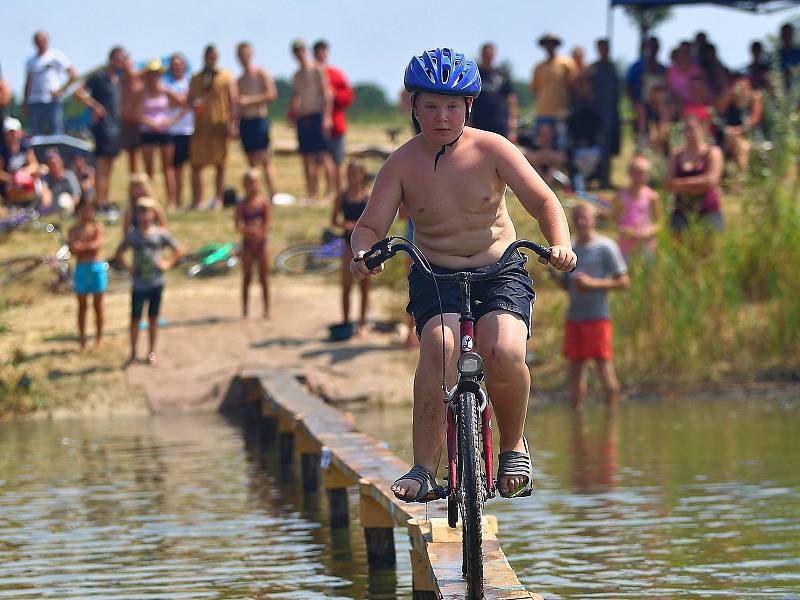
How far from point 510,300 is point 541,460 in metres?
6.38

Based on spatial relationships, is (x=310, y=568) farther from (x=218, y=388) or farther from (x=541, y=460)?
(x=218, y=388)

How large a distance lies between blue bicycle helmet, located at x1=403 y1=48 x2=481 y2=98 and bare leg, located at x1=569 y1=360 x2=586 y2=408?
9.22 metres

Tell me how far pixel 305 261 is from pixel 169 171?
3.50 m

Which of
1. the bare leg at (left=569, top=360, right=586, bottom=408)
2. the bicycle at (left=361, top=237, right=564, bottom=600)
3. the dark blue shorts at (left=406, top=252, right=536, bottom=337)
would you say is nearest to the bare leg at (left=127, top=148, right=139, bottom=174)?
the bare leg at (left=569, top=360, right=586, bottom=408)

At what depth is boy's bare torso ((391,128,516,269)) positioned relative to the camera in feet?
23.2

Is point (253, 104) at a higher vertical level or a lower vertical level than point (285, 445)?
higher

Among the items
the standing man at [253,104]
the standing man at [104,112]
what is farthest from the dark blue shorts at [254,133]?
the standing man at [104,112]

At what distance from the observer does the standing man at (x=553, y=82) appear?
2367 centimetres

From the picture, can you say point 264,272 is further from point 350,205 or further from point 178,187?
point 178,187

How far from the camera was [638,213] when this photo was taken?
17672 millimetres

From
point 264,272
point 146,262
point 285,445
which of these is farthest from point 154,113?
point 285,445

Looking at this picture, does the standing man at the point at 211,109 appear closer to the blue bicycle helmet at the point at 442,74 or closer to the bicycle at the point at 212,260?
the bicycle at the point at 212,260

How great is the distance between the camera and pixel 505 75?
23.0 meters

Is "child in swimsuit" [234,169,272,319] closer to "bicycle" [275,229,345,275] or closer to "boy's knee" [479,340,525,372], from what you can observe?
"bicycle" [275,229,345,275]
